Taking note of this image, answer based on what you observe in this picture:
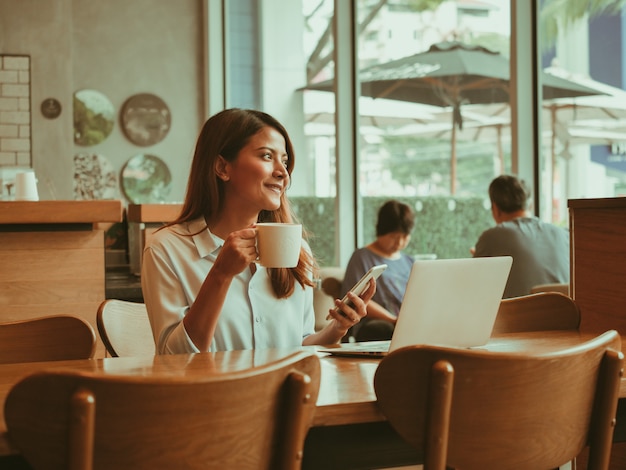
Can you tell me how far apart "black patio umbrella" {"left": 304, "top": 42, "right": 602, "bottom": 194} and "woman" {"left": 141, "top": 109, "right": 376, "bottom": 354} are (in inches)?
89.8

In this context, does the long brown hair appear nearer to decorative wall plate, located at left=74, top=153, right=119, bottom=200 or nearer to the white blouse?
the white blouse

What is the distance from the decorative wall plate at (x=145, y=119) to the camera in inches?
340

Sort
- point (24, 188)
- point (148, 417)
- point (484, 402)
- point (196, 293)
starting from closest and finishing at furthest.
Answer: point (148, 417) < point (484, 402) < point (196, 293) < point (24, 188)

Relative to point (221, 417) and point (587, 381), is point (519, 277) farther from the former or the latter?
point (221, 417)

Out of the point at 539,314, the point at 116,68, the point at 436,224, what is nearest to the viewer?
the point at 539,314

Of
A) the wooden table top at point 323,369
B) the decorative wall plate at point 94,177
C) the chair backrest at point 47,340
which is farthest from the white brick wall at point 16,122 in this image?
the wooden table top at point 323,369

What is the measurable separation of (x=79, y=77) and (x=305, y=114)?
285 cm

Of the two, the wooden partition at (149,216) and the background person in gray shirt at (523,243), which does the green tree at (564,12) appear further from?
the wooden partition at (149,216)

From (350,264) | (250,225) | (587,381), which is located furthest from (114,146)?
(587,381)

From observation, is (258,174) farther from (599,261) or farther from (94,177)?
(94,177)

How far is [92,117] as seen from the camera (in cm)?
852

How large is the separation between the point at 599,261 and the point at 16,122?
6.49 m

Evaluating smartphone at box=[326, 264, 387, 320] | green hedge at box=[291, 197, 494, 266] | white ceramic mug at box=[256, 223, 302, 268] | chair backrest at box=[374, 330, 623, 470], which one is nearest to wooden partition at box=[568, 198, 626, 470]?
smartphone at box=[326, 264, 387, 320]

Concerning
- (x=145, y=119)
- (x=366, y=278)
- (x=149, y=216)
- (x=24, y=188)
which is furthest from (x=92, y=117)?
(x=366, y=278)
